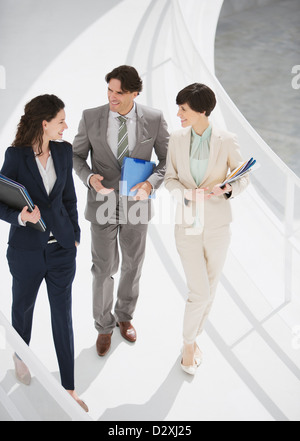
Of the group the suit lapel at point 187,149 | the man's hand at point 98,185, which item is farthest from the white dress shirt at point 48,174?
the suit lapel at point 187,149

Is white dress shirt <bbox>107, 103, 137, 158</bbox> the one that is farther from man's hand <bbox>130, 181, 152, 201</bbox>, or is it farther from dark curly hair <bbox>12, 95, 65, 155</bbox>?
dark curly hair <bbox>12, 95, 65, 155</bbox>

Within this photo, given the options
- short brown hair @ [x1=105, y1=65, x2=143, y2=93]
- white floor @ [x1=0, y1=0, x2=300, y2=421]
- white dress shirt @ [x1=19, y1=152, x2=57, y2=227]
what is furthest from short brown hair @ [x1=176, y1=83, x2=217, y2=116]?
white floor @ [x1=0, y1=0, x2=300, y2=421]

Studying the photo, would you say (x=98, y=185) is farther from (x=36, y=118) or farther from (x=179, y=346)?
(x=179, y=346)

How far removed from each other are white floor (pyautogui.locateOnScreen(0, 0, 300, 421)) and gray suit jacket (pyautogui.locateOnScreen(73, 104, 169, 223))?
36.8 inches

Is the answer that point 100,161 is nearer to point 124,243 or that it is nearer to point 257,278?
point 124,243

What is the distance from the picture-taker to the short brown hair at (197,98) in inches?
144

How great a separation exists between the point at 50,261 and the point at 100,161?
699 millimetres

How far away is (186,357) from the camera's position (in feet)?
13.9

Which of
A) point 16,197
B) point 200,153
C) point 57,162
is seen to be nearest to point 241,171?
point 200,153

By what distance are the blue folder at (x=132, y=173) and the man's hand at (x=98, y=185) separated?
87mm

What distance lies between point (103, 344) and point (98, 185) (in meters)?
1.08

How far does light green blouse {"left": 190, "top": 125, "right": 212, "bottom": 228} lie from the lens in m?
3.83
